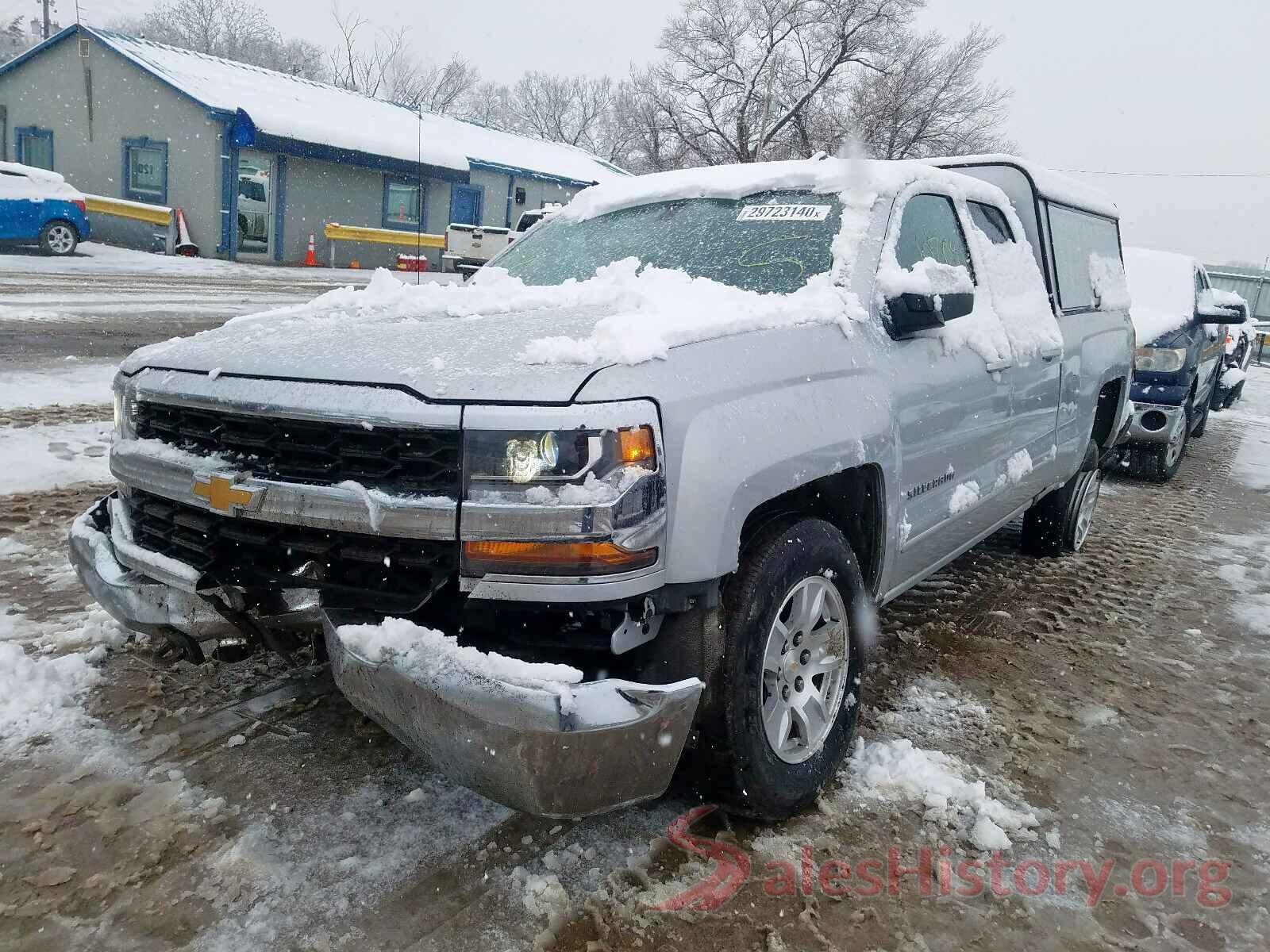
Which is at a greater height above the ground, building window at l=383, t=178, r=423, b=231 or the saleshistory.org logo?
building window at l=383, t=178, r=423, b=231

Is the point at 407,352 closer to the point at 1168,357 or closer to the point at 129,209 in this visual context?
the point at 1168,357

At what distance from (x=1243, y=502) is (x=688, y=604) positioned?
23.8ft

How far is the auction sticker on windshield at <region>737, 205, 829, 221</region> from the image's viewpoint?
3350mm

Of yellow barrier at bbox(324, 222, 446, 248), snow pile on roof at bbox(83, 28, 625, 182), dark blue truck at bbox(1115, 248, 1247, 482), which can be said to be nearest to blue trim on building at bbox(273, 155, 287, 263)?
yellow barrier at bbox(324, 222, 446, 248)

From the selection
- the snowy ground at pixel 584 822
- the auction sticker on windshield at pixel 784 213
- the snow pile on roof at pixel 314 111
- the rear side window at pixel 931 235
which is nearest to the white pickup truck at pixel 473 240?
the snow pile on roof at pixel 314 111

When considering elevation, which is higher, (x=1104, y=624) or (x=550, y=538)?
(x=550, y=538)

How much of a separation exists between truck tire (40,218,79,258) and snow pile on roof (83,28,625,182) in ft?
13.5

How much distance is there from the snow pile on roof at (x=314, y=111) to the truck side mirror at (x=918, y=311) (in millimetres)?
17484

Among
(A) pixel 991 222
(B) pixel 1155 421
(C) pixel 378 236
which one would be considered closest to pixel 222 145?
(C) pixel 378 236

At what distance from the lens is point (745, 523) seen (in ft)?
8.16

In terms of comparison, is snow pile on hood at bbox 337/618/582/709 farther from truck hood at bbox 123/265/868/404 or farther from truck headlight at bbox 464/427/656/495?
truck hood at bbox 123/265/868/404

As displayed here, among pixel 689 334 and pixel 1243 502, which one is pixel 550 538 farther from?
pixel 1243 502

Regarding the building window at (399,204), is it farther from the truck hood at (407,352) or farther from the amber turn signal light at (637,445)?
the amber turn signal light at (637,445)

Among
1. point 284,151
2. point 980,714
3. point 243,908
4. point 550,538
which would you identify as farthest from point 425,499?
point 284,151
